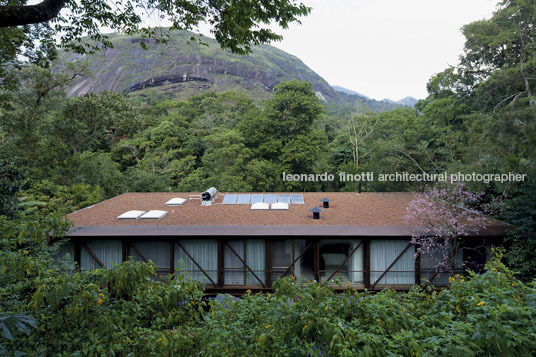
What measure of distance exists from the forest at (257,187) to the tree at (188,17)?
0.24 ft

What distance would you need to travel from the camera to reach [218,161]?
22.6m

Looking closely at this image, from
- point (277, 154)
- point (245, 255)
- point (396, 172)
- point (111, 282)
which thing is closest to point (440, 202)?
Answer: point (245, 255)

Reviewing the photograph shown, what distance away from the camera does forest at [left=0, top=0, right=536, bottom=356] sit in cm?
247

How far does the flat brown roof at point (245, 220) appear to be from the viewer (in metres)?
9.07

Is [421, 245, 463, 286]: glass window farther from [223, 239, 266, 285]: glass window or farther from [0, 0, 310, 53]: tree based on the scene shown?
[0, 0, 310, 53]: tree

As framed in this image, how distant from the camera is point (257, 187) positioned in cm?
2103

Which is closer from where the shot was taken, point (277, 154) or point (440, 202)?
point (440, 202)

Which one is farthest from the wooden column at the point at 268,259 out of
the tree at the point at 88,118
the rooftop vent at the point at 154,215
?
the tree at the point at 88,118

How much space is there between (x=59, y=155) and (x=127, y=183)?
451cm

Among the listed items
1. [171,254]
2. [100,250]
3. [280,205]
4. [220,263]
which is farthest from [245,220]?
[100,250]

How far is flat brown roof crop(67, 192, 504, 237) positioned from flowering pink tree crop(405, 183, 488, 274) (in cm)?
46

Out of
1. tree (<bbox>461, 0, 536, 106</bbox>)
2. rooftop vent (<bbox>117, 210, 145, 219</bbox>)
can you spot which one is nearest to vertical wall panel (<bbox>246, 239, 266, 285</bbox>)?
rooftop vent (<bbox>117, 210, 145, 219</bbox>)

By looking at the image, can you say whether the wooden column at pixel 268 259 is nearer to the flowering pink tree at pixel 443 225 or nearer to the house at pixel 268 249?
the house at pixel 268 249

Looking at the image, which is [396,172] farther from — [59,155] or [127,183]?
[59,155]
